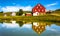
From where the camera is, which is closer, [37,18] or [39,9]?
[37,18]

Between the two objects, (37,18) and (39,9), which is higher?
(39,9)

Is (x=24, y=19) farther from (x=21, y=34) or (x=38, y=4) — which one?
(x=21, y=34)

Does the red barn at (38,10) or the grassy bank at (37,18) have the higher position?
the red barn at (38,10)

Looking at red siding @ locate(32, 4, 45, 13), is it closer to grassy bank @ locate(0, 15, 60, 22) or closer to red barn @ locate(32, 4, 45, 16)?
red barn @ locate(32, 4, 45, 16)

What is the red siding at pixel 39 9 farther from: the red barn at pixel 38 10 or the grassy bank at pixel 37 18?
the grassy bank at pixel 37 18

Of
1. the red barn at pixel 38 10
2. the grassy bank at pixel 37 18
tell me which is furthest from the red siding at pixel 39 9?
the grassy bank at pixel 37 18

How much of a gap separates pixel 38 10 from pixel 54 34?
3.07m

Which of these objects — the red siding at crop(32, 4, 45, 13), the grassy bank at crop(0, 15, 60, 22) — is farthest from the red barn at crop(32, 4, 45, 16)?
the grassy bank at crop(0, 15, 60, 22)

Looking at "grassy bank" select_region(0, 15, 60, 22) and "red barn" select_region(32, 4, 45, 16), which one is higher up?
"red barn" select_region(32, 4, 45, 16)

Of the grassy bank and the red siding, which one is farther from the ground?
the red siding

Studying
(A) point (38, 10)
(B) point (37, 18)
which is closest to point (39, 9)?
(A) point (38, 10)

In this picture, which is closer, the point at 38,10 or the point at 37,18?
the point at 37,18

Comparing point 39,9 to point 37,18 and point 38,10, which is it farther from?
point 37,18

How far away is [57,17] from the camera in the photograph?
8.59 metres
